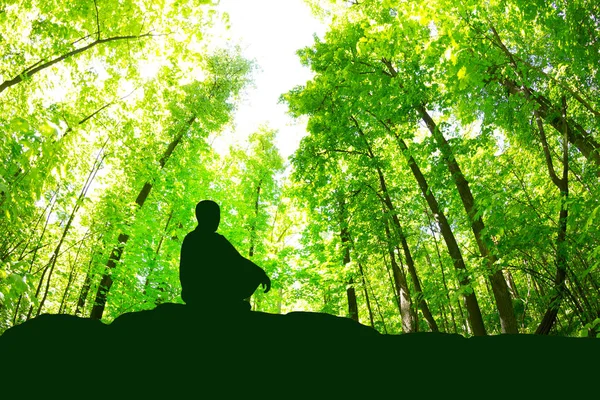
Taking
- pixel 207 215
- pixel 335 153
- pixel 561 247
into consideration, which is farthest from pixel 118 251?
pixel 561 247

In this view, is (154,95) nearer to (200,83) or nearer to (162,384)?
(200,83)

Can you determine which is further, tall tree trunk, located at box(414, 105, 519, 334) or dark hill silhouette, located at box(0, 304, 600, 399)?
tall tree trunk, located at box(414, 105, 519, 334)

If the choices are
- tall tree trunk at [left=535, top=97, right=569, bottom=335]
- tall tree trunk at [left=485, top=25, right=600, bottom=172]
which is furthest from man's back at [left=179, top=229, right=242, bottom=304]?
tall tree trunk at [left=485, top=25, right=600, bottom=172]

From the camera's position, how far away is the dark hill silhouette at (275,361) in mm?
1675

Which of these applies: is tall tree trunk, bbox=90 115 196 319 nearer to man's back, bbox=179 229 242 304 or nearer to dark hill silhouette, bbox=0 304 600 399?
man's back, bbox=179 229 242 304

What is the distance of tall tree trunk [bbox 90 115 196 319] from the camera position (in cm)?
1014

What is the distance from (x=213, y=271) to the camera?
8.71ft

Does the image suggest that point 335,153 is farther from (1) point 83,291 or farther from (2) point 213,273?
(1) point 83,291

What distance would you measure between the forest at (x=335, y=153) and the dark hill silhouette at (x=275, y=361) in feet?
2.52

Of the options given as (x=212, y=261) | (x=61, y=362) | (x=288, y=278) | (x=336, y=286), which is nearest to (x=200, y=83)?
(x=288, y=278)

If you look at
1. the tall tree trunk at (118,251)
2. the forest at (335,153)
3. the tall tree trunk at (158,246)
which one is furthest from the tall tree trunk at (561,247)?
the tall tree trunk at (158,246)

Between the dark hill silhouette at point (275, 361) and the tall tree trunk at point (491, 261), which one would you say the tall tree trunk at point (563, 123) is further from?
the dark hill silhouette at point (275, 361)

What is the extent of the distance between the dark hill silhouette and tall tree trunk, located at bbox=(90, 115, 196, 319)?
8.55 metres

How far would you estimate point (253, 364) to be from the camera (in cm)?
192
